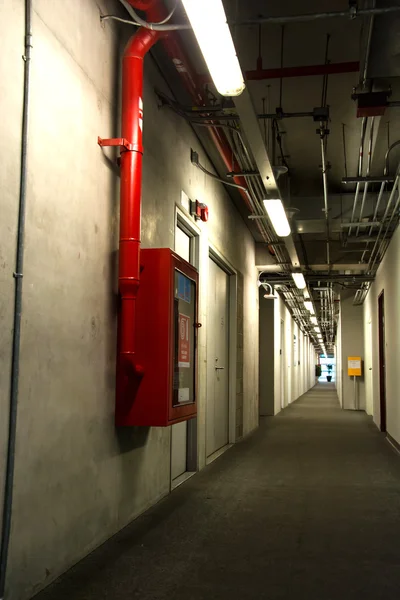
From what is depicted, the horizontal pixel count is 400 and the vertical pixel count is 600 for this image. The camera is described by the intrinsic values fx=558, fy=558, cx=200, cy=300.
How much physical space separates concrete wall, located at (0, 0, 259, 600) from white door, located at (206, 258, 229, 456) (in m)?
2.46

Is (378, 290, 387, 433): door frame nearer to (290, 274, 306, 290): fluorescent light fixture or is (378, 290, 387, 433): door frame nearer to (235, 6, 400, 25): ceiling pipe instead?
(290, 274, 306, 290): fluorescent light fixture

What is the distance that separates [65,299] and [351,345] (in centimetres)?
1283

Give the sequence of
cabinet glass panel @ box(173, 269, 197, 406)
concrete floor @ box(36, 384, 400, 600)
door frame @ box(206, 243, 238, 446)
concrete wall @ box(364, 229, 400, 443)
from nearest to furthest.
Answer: concrete floor @ box(36, 384, 400, 600) < cabinet glass panel @ box(173, 269, 197, 406) < concrete wall @ box(364, 229, 400, 443) < door frame @ box(206, 243, 238, 446)

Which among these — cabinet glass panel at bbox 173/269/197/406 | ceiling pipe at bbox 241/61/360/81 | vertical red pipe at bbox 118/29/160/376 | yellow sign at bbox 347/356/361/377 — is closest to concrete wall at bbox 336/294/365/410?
yellow sign at bbox 347/356/361/377

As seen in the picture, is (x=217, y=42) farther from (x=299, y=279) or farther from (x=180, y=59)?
(x=299, y=279)

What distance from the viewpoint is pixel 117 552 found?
10.0 ft

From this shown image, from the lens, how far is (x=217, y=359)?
6969 mm

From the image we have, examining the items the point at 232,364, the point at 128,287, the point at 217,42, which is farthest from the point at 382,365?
the point at 217,42

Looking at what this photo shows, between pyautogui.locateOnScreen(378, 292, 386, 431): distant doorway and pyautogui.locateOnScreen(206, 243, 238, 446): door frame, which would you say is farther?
pyautogui.locateOnScreen(378, 292, 386, 431): distant doorway

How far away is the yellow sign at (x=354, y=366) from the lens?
13.9 metres

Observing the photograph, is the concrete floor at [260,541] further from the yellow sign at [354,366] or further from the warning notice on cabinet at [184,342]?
the yellow sign at [354,366]

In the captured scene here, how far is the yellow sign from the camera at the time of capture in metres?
13.9

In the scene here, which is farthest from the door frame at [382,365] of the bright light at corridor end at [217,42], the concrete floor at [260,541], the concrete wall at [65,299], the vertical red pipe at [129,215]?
the vertical red pipe at [129,215]

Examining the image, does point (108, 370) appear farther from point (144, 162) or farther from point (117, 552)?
point (144, 162)
